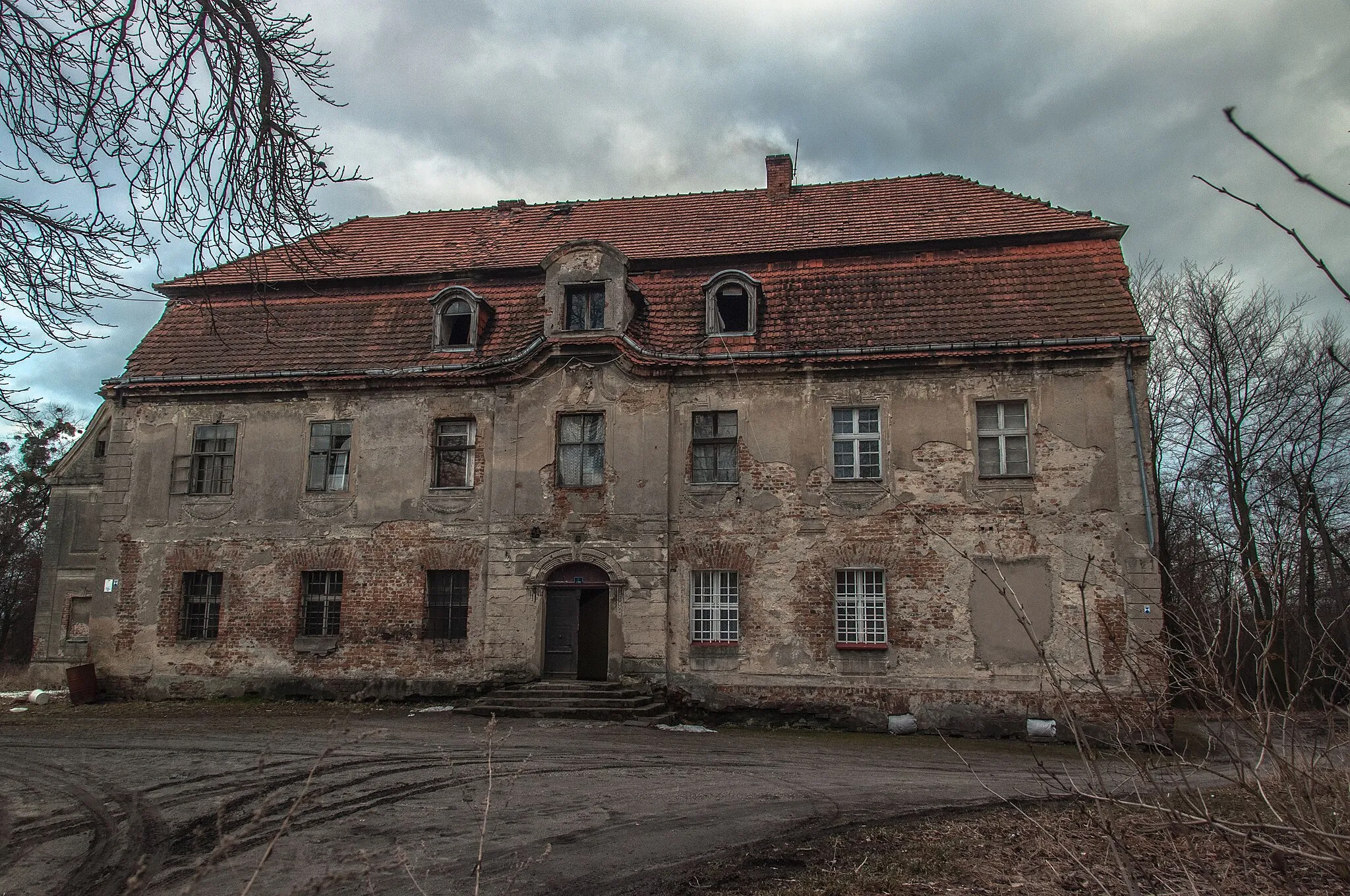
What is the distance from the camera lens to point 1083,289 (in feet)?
54.6

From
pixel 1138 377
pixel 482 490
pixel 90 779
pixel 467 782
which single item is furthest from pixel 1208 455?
pixel 90 779

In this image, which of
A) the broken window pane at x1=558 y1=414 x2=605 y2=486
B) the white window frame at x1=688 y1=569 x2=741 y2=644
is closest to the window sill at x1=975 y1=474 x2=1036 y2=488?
the white window frame at x1=688 y1=569 x2=741 y2=644

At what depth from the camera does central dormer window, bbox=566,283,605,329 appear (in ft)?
58.5

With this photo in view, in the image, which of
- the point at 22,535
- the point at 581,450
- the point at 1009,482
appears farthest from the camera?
the point at 22,535

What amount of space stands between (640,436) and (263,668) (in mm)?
8458

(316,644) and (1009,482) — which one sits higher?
(1009,482)

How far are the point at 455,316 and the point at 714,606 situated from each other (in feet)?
25.6

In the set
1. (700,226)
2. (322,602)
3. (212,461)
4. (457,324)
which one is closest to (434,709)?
(322,602)

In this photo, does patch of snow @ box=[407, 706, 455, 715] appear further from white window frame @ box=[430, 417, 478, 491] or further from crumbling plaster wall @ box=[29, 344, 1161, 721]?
white window frame @ box=[430, 417, 478, 491]

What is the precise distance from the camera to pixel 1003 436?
16.2m

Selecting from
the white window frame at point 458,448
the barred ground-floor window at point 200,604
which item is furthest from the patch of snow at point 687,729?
the barred ground-floor window at point 200,604

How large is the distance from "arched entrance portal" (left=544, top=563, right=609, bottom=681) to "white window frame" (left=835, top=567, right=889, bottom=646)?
13.7 feet

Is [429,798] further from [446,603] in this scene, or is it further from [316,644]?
[316,644]

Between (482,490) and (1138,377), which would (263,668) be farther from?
(1138,377)
